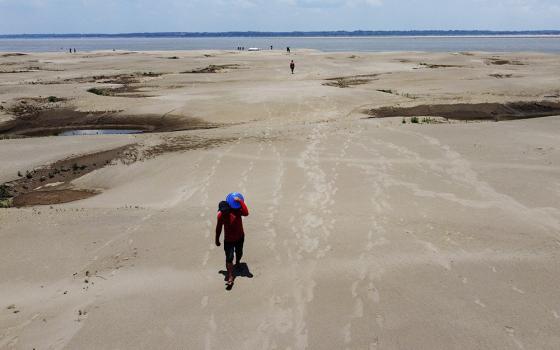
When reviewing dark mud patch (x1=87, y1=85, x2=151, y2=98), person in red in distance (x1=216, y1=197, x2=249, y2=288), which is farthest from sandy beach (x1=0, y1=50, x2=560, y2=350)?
dark mud patch (x1=87, y1=85, x2=151, y2=98)

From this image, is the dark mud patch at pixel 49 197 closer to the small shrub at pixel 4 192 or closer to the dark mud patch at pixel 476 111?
the small shrub at pixel 4 192

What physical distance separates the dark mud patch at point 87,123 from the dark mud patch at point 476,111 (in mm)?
9503

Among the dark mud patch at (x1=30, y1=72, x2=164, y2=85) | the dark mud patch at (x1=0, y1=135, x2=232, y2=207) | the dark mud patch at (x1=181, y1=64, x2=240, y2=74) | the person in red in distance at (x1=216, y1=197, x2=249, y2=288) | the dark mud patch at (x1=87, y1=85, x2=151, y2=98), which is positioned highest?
the dark mud patch at (x1=181, y1=64, x2=240, y2=74)

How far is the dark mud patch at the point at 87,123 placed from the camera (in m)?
23.3

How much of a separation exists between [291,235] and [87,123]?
61.7ft

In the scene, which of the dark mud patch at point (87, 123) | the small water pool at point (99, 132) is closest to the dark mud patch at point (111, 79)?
the dark mud patch at point (87, 123)

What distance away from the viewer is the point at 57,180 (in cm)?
1586

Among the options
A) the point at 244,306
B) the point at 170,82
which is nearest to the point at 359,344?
the point at 244,306

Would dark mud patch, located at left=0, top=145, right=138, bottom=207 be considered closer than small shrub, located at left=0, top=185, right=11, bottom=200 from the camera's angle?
Yes

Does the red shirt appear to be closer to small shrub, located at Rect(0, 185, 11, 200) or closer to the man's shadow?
the man's shadow

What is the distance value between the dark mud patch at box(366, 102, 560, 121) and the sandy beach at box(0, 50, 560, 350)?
0.83 metres

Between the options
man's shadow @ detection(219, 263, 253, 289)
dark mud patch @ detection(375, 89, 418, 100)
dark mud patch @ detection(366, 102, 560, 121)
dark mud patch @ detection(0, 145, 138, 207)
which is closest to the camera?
man's shadow @ detection(219, 263, 253, 289)

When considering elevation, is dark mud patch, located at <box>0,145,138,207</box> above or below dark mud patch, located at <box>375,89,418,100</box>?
below

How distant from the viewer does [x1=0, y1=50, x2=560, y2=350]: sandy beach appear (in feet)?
21.7
